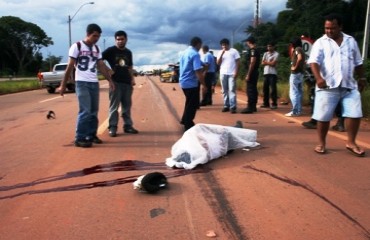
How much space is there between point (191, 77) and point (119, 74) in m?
1.31

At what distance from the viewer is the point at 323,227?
3.96m

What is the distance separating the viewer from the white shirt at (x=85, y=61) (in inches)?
293

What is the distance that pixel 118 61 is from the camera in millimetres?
8406

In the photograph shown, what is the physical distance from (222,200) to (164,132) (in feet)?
14.2

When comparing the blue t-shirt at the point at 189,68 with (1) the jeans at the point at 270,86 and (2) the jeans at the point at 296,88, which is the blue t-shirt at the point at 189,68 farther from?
(1) the jeans at the point at 270,86

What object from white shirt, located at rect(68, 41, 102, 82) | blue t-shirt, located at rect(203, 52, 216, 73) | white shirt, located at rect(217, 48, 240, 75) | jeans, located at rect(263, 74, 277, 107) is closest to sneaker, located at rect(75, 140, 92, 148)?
white shirt, located at rect(68, 41, 102, 82)

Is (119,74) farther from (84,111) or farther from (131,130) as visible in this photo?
(84,111)

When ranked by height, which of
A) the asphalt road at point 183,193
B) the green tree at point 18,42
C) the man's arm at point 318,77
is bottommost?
the asphalt road at point 183,193

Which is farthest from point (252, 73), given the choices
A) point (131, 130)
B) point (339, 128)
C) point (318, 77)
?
point (318, 77)

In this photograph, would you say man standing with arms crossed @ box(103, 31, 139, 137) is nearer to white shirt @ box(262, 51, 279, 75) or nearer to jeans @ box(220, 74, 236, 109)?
jeans @ box(220, 74, 236, 109)

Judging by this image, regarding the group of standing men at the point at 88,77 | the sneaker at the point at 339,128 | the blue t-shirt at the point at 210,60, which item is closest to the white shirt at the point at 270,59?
the blue t-shirt at the point at 210,60

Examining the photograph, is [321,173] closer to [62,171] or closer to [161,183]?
[161,183]

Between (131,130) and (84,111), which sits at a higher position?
(84,111)

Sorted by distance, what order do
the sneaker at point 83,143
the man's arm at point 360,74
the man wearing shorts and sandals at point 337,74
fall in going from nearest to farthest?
the man wearing shorts and sandals at point 337,74 → the man's arm at point 360,74 → the sneaker at point 83,143
